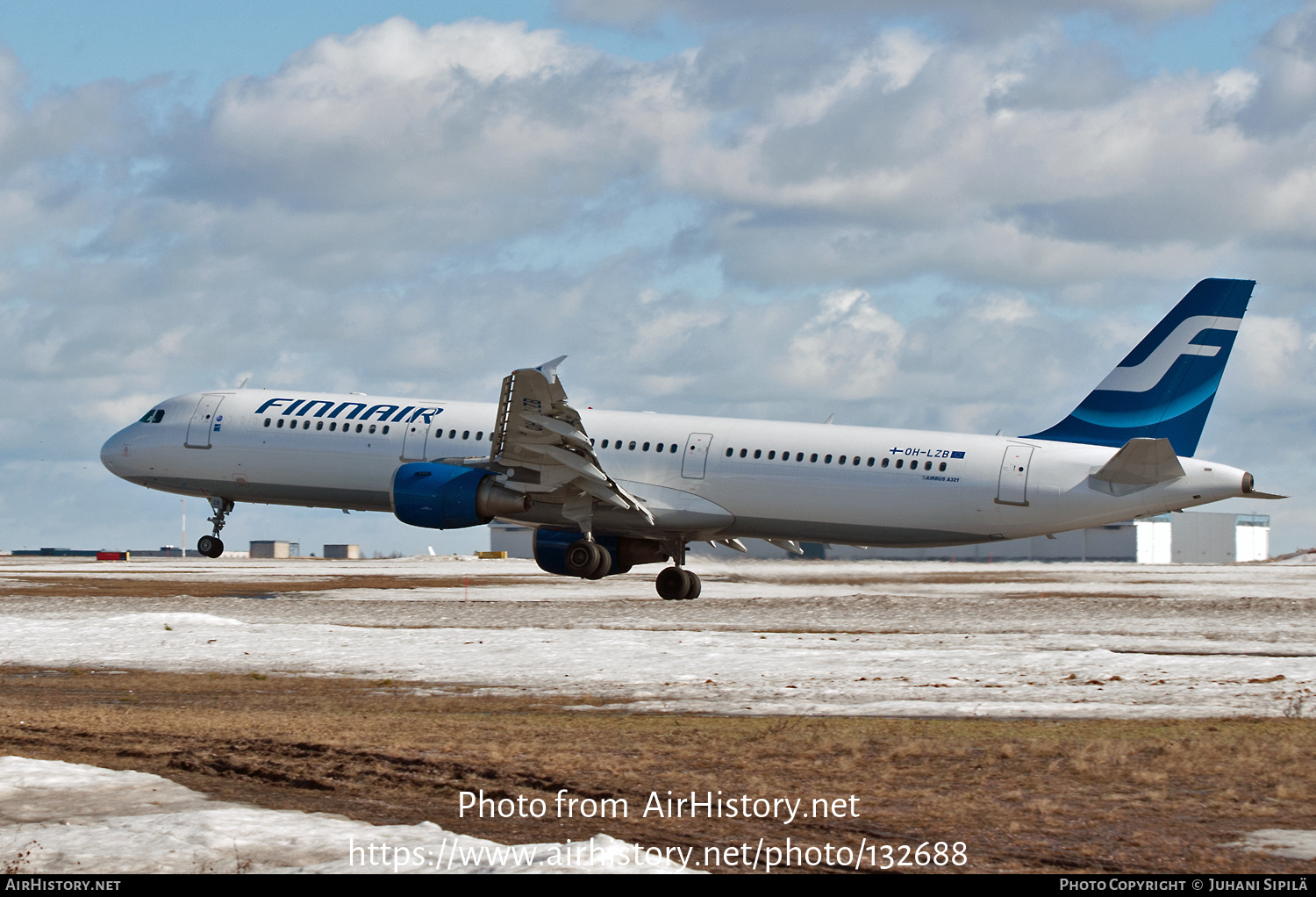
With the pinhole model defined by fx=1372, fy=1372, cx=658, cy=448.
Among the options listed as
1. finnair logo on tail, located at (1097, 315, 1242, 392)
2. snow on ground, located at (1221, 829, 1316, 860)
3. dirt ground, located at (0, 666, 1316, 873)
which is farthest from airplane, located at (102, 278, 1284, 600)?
snow on ground, located at (1221, 829, 1316, 860)

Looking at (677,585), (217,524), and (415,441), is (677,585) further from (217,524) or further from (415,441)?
(217,524)

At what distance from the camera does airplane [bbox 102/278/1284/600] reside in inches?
1268

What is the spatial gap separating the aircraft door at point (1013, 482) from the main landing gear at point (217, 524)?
71.3ft

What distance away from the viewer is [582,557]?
34.2 meters

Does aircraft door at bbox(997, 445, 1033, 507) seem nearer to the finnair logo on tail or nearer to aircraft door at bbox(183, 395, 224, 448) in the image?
the finnair logo on tail

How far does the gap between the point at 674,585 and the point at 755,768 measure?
2437 cm

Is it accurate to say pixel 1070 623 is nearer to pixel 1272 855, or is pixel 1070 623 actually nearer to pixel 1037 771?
pixel 1037 771

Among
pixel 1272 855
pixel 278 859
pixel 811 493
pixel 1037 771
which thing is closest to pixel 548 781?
pixel 278 859

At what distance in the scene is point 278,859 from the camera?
7.46 metres

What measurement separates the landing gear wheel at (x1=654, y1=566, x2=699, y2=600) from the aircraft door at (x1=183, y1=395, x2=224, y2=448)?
13.7m

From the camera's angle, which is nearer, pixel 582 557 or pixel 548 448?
pixel 548 448

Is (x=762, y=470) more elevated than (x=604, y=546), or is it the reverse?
(x=762, y=470)

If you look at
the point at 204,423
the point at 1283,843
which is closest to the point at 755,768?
the point at 1283,843

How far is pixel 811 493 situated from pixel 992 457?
4.42 metres
